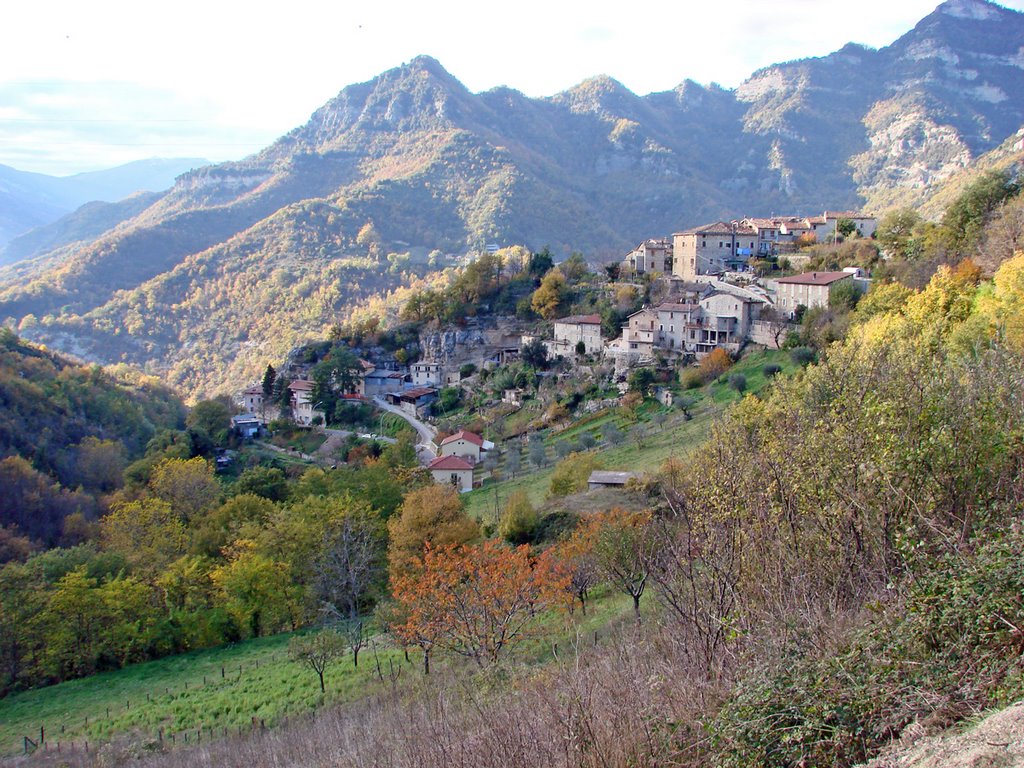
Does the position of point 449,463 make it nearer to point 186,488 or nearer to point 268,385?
point 186,488

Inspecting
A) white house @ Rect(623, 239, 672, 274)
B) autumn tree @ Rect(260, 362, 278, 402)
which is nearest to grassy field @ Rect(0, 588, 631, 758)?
autumn tree @ Rect(260, 362, 278, 402)

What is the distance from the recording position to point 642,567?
1525 centimetres

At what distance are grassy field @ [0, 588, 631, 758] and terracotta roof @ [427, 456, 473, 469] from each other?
15.6m

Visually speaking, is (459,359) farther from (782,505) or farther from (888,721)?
(888,721)

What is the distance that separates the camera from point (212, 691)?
53.2ft

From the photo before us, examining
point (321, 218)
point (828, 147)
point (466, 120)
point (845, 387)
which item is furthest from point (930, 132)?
point (845, 387)

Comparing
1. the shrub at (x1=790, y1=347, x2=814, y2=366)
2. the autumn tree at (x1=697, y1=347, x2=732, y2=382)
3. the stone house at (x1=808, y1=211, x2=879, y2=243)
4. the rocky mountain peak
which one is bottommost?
the autumn tree at (x1=697, y1=347, x2=732, y2=382)

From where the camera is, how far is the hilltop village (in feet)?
127

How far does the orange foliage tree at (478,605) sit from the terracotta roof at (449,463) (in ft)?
62.0

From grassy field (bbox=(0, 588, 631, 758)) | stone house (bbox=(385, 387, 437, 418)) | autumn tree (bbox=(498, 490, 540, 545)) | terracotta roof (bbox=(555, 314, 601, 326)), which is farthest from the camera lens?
stone house (bbox=(385, 387, 437, 418))

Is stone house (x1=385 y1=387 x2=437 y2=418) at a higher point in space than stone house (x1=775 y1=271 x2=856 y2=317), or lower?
lower

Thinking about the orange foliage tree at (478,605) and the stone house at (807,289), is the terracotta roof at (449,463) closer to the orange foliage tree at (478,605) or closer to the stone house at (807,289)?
the orange foliage tree at (478,605)

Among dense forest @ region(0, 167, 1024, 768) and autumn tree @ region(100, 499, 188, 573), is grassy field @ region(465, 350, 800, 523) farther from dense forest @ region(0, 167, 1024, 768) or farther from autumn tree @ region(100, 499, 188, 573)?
autumn tree @ region(100, 499, 188, 573)

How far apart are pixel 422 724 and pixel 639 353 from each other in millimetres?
36733
